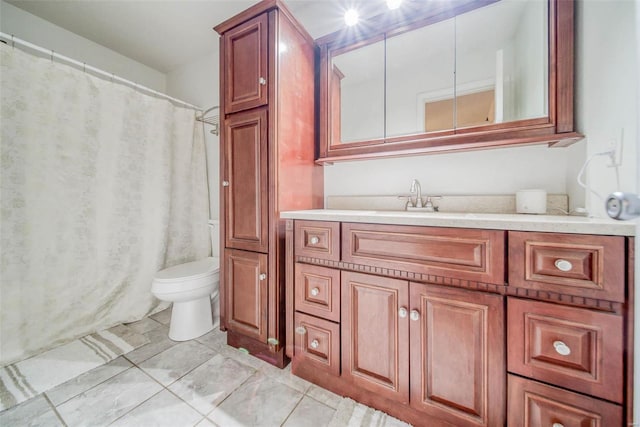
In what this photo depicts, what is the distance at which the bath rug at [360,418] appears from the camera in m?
1.02

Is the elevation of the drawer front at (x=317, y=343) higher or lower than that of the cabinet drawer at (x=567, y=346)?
lower

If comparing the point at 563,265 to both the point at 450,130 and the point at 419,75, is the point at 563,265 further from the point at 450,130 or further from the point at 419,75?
the point at 419,75

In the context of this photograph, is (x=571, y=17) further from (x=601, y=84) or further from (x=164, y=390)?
(x=164, y=390)

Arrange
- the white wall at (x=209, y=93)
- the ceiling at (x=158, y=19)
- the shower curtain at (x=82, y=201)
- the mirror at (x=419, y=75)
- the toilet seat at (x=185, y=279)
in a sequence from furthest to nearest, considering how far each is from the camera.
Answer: the white wall at (x=209, y=93) < the ceiling at (x=158, y=19) < the toilet seat at (x=185, y=279) < the shower curtain at (x=82, y=201) < the mirror at (x=419, y=75)

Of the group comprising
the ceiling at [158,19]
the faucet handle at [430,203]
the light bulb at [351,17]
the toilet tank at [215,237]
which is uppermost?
the ceiling at [158,19]

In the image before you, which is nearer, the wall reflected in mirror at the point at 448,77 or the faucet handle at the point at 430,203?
the wall reflected in mirror at the point at 448,77

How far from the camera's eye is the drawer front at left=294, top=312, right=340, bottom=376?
Answer: 3.68 ft

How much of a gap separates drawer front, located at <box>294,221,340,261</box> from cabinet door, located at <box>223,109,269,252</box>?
0.86 feet

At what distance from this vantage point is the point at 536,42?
112 cm

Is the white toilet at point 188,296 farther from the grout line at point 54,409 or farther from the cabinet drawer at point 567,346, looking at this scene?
the cabinet drawer at point 567,346

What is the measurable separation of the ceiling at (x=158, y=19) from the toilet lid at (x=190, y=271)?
6.21ft

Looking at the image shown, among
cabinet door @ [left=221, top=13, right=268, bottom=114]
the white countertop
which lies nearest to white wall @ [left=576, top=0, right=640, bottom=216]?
the white countertop

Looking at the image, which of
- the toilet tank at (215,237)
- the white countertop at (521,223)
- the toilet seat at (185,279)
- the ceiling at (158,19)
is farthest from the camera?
the toilet tank at (215,237)

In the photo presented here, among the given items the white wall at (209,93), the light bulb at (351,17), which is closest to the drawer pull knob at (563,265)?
the light bulb at (351,17)
